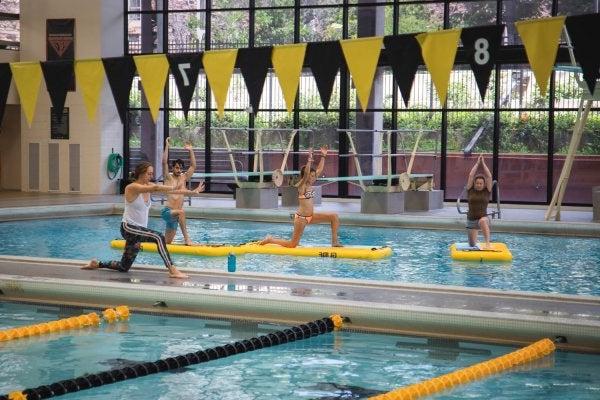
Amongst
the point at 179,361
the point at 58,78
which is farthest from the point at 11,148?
the point at 179,361

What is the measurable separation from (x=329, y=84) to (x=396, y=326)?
13.4ft

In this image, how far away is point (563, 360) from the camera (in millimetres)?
8719

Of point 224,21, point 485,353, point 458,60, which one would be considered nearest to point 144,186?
point 485,353

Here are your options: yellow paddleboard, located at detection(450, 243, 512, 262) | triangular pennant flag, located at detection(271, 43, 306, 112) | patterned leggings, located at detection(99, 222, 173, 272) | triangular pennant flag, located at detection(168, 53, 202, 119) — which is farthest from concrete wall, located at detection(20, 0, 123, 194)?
patterned leggings, located at detection(99, 222, 173, 272)

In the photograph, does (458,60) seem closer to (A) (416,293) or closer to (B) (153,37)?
(B) (153,37)

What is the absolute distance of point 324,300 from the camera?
993 centimetres

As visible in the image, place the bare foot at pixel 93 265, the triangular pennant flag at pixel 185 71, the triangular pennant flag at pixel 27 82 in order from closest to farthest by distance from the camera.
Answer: the bare foot at pixel 93 265
the triangular pennant flag at pixel 185 71
the triangular pennant flag at pixel 27 82

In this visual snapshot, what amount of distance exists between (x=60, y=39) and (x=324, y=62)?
1393 centimetres

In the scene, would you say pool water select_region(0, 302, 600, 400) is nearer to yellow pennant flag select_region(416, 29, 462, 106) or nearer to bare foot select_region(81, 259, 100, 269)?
bare foot select_region(81, 259, 100, 269)

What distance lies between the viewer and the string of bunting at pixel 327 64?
10500 millimetres

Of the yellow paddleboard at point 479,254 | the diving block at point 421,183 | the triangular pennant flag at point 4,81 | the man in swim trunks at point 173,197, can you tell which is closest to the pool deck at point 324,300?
the man in swim trunks at point 173,197

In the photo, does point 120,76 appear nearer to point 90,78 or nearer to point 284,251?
point 90,78

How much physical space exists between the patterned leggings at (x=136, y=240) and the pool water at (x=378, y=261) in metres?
1.45

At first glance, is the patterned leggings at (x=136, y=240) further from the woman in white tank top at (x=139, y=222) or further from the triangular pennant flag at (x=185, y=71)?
the triangular pennant flag at (x=185, y=71)
